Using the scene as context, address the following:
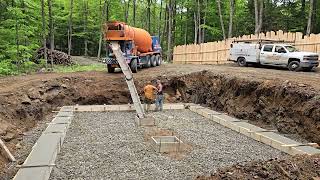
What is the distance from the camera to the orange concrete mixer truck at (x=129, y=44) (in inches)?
831

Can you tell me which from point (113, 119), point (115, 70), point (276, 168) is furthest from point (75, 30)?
point (276, 168)

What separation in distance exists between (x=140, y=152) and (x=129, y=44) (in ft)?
39.1

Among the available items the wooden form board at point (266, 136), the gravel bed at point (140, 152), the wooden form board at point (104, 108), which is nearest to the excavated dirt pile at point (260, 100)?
the wooden form board at point (266, 136)

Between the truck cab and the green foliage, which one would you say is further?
the green foliage

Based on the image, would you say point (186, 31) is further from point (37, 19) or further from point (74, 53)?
point (37, 19)

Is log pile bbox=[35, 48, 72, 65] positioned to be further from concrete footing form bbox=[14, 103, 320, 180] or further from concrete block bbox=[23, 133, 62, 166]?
concrete block bbox=[23, 133, 62, 166]

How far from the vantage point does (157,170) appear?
8961 millimetres

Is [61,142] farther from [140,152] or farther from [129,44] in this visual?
[129,44]

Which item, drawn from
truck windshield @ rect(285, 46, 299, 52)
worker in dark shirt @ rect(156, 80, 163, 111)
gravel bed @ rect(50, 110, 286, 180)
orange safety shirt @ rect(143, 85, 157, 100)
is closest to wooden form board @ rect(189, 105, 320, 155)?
gravel bed @ rect(50, 110, 286, 180)

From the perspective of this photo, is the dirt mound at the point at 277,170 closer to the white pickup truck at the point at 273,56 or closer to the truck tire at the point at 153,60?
the white pickup truck at the point at 273,56

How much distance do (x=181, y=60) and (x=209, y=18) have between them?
11279 mm

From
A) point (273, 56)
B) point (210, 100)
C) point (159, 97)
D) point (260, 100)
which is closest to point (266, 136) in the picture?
point (260, 100)

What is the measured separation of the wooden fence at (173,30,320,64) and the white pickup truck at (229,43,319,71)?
1.09 meters

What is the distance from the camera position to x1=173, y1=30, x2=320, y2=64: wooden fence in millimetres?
21828
